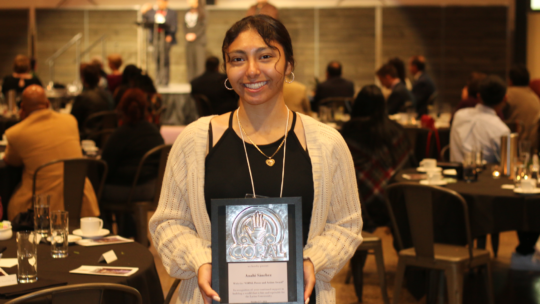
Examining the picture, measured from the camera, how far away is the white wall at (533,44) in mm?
12906

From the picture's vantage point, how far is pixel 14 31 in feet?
44.7

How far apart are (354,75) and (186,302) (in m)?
11.8

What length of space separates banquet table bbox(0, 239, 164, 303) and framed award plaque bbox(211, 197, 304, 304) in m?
0.90

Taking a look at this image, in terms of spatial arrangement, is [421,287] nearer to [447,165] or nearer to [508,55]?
[447,165]

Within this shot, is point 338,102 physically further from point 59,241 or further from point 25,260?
point 25,260

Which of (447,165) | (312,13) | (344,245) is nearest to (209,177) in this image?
(344,245)

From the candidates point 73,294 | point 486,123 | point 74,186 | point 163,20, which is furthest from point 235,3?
point 73,294

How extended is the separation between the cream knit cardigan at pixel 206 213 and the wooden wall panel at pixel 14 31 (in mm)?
13136

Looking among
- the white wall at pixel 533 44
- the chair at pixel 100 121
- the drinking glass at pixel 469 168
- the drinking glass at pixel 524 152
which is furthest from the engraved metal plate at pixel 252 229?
the white wall at pixel 533 44

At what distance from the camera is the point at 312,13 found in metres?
13.0

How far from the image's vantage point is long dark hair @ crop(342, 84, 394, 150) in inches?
178

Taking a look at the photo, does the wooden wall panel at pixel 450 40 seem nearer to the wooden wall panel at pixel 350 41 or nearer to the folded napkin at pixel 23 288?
the wooden wall panel at pixel 350 41

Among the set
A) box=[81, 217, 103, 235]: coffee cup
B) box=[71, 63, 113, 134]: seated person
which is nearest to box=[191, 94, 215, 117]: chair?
box=[71, 63, 113, 134]: seated person

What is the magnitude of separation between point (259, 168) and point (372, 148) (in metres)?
3.01
